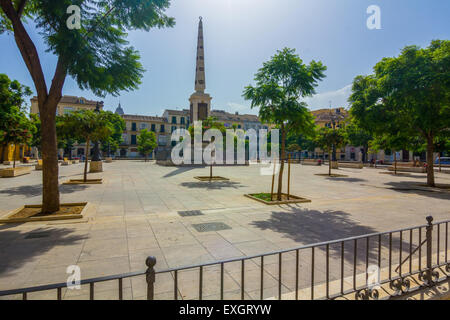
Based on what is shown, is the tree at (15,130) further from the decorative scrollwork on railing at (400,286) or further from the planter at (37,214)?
the decorative scrollwork on railing at (400,286)

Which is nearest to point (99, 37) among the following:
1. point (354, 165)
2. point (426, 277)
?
point (426, 277)

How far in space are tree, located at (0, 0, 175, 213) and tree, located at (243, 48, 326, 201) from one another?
461cm

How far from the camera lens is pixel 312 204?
980 centimetres

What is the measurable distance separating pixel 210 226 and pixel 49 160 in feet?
18.0

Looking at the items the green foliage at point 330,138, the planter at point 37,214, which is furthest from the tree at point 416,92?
the planter at point 37,214

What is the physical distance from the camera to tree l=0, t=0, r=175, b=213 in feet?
23.3

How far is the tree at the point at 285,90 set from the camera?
975cm

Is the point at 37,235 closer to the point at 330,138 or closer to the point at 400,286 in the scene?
the point at 400,286

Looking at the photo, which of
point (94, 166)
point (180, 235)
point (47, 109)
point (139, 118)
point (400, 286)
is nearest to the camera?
point (400, 286)

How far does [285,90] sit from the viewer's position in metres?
10.0

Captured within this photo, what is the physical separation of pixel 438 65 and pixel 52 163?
1776 cm
